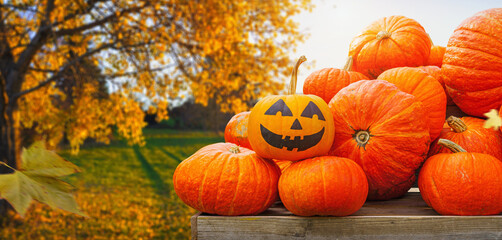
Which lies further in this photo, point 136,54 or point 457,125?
point 136,54

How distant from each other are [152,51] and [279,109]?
17.2 ft

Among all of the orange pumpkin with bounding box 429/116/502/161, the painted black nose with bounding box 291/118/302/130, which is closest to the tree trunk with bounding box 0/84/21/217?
the painted black nose with bounding box 291/118/302/130

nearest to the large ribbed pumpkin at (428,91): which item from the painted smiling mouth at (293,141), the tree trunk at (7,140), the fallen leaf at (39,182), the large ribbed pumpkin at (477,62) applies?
the large ribbed pumpkin at (477,62)

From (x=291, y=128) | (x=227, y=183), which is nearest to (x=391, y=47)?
(x=291, y=128)

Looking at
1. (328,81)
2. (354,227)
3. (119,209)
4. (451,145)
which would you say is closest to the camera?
(354,227)

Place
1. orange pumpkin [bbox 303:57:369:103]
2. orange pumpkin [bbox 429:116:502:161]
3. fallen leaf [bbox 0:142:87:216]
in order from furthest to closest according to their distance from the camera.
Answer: orange pumpkin [bbox 303:57:369:103]
orange pumpkin [bbox 429:116:502:161]
fallen leaf [bbox 0:142:87:216]

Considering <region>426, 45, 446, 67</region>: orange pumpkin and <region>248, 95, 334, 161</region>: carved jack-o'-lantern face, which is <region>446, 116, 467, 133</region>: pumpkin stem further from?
<region>248, 95, 334, 161</region>: carved jack-o'-lantern face

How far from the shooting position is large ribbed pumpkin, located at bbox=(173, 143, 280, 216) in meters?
1.62

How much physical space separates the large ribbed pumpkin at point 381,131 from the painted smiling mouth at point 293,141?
0.25 metres

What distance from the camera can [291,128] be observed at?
1.62 metres

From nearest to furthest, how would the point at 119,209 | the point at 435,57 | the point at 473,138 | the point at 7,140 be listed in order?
the point at 473,138 → the point at 435,57 → the point at 7,140 → the point at 119,209

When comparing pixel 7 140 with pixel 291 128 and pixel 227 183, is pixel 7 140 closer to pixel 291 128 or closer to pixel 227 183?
pixel 227 183

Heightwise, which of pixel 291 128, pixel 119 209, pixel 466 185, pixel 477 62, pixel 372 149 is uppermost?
pixel 477 62

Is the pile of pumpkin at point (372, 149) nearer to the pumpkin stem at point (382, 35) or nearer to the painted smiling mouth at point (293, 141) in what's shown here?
the painted smiling mouth at point (293, 141)
